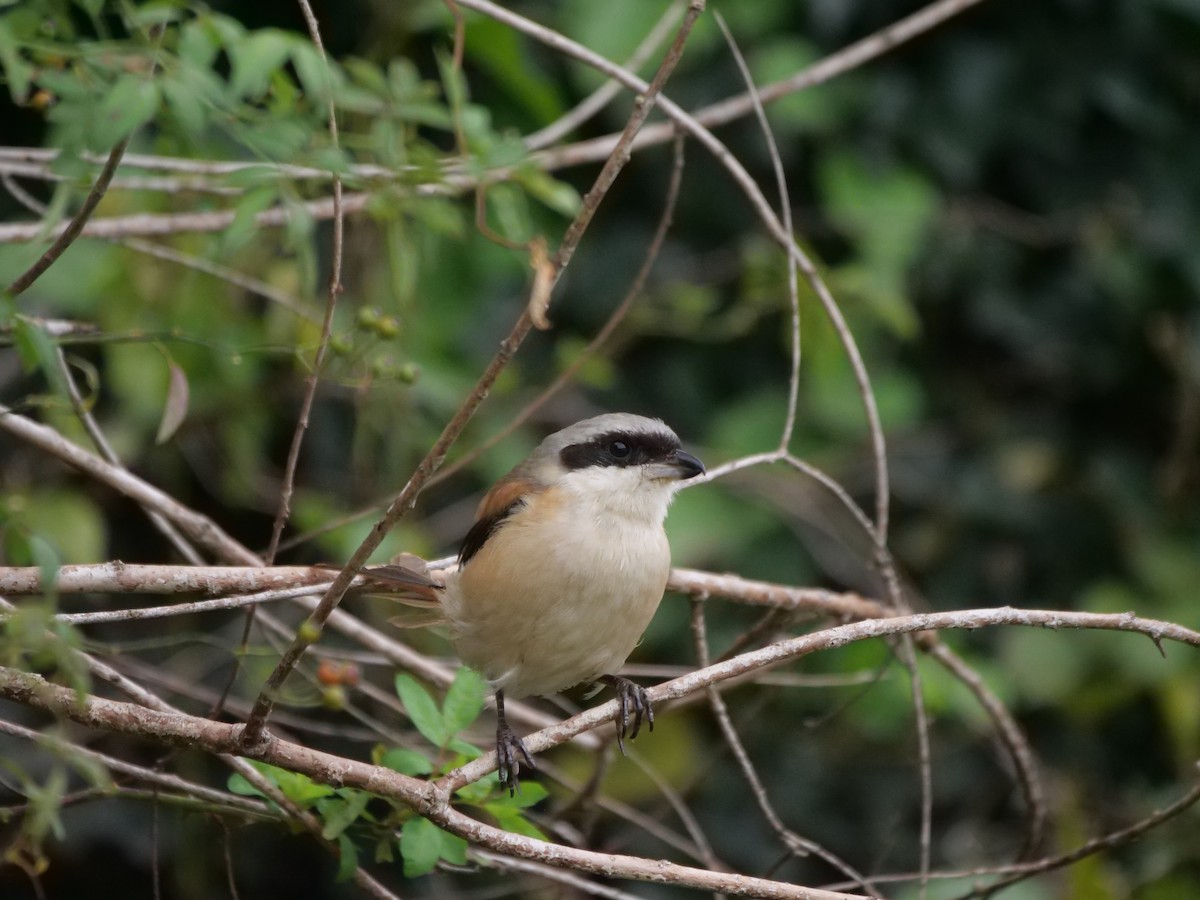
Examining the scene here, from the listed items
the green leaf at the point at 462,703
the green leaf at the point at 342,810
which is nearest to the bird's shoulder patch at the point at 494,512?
the green leaf at the point at 462,703

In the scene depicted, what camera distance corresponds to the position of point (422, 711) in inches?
107

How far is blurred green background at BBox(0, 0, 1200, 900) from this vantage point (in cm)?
504

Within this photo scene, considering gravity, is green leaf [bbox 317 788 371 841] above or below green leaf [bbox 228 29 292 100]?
below

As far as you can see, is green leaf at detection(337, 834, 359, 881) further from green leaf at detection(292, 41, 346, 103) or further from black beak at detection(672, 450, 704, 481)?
green leaf at detection(292, 41, 346, 103)

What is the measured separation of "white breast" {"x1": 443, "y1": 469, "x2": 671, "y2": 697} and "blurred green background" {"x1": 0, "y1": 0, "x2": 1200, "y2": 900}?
138 centimetres

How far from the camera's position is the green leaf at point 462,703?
269cm

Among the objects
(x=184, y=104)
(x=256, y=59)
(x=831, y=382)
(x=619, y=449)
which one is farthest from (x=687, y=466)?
(x=831, y=382)

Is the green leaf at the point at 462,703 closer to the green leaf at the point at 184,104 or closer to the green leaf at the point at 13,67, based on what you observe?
the green leaf at the point at 184,104

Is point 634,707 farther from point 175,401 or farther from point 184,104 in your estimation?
point 184,104

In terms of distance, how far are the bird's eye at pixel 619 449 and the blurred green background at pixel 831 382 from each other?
1405 millimetres

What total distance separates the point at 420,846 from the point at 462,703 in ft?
1.04

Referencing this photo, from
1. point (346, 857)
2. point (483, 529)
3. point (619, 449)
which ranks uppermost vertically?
point (619, 449)

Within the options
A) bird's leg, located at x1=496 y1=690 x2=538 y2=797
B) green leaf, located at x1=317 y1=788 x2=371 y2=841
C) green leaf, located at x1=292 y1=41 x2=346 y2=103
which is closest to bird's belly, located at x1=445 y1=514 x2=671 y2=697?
bird's leg, located at x1=496 y1=690 x2=538 y2=797

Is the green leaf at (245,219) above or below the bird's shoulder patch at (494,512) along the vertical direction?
above
